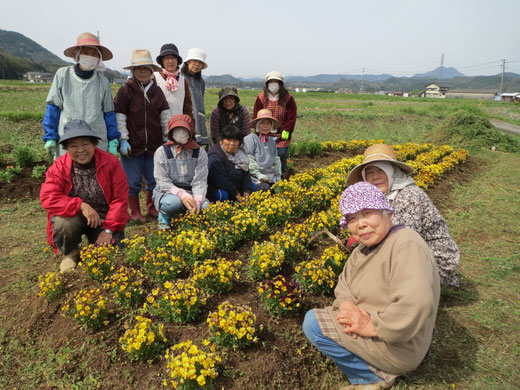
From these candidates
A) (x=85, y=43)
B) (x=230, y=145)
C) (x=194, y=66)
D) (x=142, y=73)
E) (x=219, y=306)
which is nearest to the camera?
(x=219, y=306)

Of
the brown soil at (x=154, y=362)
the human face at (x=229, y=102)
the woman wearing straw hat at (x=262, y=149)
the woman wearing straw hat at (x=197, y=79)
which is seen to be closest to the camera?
the brown soil at (x=154, y=362)

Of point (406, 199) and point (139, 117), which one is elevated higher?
point (139, 117)

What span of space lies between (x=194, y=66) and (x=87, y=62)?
1862mm

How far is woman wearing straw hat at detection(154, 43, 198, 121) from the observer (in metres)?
5.51

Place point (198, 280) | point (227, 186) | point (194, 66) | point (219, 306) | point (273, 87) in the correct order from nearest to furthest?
point (219, 306), point (198, 280), point (227, 186), point (194, 66), point (273, 87)

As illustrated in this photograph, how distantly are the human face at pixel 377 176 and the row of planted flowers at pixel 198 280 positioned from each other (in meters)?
0.92

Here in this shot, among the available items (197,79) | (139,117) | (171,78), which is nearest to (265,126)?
(197,79)

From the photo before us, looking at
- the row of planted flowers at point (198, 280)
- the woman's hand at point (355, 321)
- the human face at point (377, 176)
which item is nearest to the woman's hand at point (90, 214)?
the row of planted flowers at point (198, 280)

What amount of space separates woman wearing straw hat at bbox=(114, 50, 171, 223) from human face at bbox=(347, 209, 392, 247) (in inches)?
162

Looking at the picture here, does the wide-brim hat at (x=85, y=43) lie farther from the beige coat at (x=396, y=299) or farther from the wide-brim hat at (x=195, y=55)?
the beige coat at (x=396, y=299)

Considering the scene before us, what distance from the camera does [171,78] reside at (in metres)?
5.57

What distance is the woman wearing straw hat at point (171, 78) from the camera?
18.1 ft

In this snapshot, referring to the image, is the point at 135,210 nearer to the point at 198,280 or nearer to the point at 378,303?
the point at 198,280

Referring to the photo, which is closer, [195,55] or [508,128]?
[195,55]
